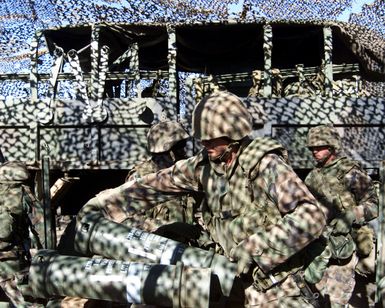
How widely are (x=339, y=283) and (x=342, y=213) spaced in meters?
0.52

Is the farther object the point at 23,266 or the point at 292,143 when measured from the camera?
the point at 292,143

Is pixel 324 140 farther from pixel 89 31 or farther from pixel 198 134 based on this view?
pixel 89 31

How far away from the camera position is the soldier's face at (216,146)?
8.29ft

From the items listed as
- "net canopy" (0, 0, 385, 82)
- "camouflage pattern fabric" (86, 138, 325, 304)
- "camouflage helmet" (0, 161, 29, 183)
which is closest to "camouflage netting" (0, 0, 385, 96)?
"net canopy" (0, 0, 385, 82)

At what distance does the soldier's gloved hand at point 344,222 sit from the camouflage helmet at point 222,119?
1833 millimetres

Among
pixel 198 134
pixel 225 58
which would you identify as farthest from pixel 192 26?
pixel 198 134

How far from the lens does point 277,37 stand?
817cm

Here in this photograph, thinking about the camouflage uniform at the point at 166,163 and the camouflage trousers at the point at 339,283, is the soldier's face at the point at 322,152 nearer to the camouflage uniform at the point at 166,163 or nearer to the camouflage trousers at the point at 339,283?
the camouflage trousers at the point at 339,283

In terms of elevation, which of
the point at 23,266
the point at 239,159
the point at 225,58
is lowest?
the point at 23,266

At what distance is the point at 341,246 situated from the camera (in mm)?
4031

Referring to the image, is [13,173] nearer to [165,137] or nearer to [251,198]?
[165,137]

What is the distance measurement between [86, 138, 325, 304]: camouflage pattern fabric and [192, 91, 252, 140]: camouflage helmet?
90mm

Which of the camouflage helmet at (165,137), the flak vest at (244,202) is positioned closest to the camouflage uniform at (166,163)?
the camouflage helmet at (165,137)

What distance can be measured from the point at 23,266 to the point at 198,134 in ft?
9.48
